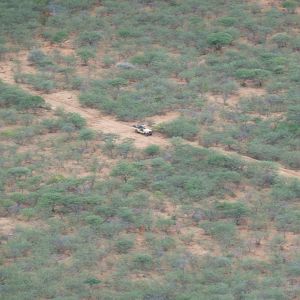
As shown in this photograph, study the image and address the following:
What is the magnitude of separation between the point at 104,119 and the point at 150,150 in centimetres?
233

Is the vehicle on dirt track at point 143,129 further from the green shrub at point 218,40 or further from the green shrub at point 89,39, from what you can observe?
A: the green shrub at point 89,39

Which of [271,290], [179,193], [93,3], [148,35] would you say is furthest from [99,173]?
[93,3]

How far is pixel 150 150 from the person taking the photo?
26000 mm

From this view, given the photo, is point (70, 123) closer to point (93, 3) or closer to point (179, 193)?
point (179, 193)

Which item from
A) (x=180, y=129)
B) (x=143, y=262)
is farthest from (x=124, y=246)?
(x=180, y=129)

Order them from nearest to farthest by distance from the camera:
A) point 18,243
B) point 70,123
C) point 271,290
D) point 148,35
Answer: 1. point 271,290
2. point 18,243
3. point 70,123
4. point 148,35

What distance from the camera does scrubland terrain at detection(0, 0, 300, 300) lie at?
21.5 m

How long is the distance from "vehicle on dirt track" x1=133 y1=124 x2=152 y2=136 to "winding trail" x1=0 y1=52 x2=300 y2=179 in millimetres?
97

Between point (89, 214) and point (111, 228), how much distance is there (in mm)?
794

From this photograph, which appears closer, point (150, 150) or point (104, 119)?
point (150, 150)

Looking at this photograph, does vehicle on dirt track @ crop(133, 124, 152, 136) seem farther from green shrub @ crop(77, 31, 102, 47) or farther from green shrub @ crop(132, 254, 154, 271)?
green shrub @ crop(132, 254, 154, 271)

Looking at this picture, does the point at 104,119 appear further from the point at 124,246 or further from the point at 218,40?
the point at 124,246

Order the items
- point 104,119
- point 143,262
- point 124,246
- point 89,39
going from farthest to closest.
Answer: point 89,39, point 104,119, point 124,246, point 143,262

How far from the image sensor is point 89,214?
23422mm
